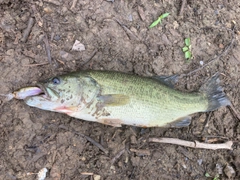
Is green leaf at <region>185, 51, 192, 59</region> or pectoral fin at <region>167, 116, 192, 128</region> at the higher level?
green leaf at <region>185, 51, 192, 59</region>

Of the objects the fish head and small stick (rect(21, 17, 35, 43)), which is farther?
small stick (rect(21, 17, 35, 43))

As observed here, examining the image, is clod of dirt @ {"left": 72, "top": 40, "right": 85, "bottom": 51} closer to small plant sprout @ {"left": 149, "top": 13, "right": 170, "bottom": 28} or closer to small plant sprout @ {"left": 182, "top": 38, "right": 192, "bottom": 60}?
small plant sprout @ {"left": 149, "top": 13, "right": 170, "bottom": 28}

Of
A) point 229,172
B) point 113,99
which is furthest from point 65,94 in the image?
point 229,172

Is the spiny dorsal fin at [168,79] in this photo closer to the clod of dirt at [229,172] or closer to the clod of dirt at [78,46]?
the clod of dirt at [78,46]

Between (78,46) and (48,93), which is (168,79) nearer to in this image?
(78,46)

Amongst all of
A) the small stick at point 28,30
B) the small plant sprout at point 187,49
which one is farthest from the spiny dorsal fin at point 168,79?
the small stick at point 28,30

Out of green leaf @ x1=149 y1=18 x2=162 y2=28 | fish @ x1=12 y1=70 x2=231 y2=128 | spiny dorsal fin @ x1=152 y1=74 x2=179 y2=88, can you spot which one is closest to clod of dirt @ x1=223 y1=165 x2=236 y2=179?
fish @ x1=12 y1=70 x2=231 y2=128

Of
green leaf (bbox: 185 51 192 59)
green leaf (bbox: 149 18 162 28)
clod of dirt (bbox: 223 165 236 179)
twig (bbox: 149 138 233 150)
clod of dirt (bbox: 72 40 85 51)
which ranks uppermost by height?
green leaf (bbox: 149 18 162 28)

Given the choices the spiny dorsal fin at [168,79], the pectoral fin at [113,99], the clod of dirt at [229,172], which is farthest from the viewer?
the clod of dirt at [229,172]
